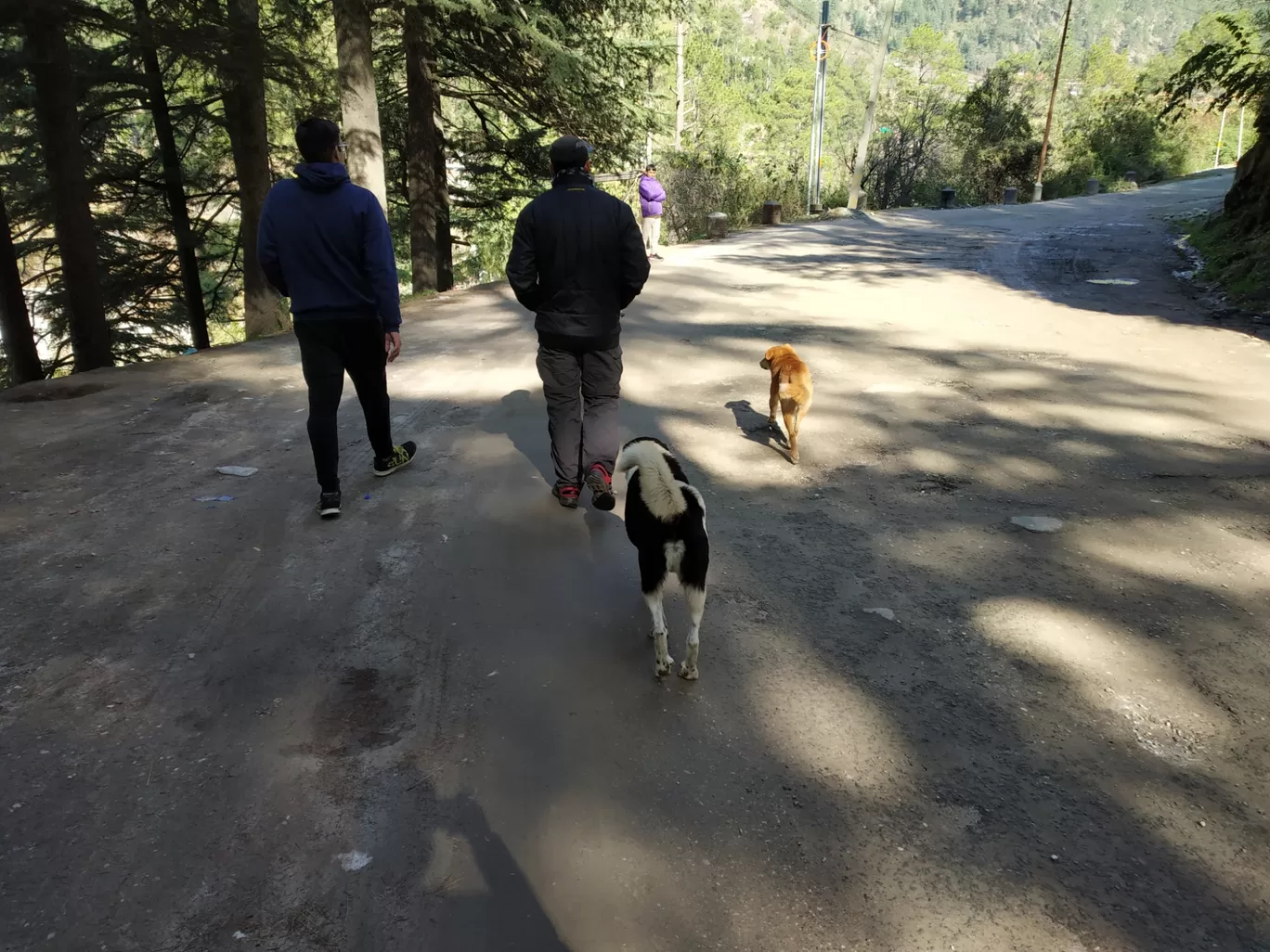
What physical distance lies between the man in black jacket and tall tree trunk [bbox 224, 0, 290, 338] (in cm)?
1065

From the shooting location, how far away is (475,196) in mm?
18984

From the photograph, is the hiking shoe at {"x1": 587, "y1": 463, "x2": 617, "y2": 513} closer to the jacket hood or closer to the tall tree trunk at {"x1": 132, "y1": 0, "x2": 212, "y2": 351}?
the jacket hood

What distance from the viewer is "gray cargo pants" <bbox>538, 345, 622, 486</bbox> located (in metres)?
5.02

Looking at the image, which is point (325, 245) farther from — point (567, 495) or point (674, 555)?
point (674, 555)

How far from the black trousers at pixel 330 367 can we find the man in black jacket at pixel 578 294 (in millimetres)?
1074

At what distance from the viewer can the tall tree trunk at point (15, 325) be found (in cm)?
1242

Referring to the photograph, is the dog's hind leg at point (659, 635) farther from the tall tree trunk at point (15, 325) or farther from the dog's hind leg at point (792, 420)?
the tall tree trunk at point (15, 325)

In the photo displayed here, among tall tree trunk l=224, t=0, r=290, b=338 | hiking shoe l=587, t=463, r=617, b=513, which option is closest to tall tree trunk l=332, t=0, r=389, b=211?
tall tree trunk l=224, t=0, r=290, b=338

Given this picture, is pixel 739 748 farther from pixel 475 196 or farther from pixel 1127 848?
pixel 475 196

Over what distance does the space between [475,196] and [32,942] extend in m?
18.7

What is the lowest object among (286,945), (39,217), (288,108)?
(286,945)

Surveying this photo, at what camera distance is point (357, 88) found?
12.4 metres

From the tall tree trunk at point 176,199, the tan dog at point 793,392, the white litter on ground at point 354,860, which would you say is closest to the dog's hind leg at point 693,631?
the white litter on ground at point 354,860

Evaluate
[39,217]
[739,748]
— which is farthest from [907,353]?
[39,217]
